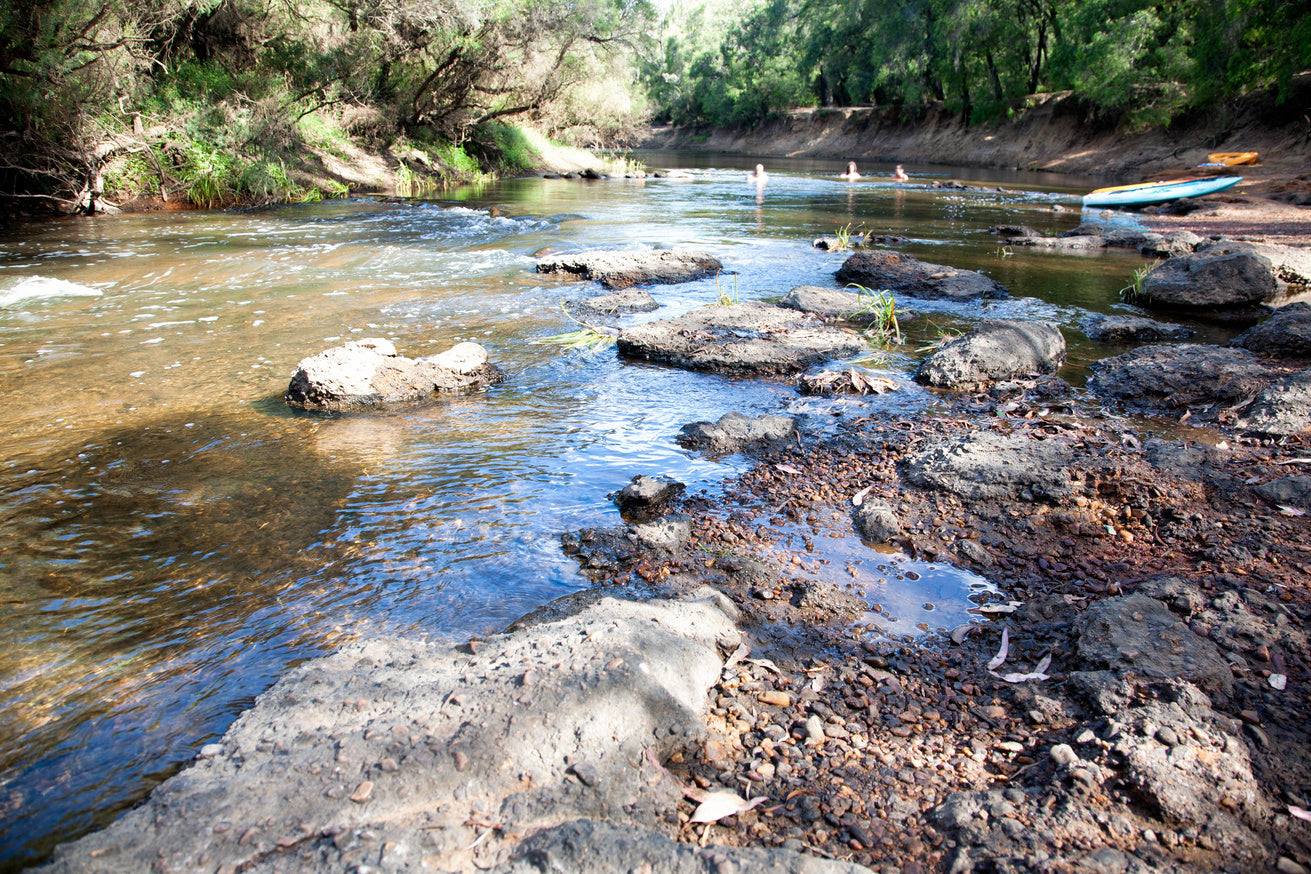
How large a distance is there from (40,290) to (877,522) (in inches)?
405

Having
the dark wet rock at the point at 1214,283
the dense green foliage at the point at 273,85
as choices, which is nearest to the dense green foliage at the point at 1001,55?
the dense green foliage at the point at 273,85

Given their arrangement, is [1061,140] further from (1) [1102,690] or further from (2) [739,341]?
(1) [1102,690]

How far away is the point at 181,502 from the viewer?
402 centimetres

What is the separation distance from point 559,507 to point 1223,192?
2198 cm

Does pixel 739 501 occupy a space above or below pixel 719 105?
below

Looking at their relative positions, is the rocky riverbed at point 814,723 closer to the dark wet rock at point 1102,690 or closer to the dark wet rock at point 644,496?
the dark wet rock at point 1102,690

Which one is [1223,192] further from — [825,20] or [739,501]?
[825,20]

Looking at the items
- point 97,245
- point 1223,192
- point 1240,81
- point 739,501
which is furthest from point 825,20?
point 739,501

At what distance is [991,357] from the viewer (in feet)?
Result: 19.7

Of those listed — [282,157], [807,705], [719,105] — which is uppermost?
[719,105]

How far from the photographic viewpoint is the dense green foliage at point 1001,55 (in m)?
24.0

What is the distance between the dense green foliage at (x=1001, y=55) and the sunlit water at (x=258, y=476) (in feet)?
67.5

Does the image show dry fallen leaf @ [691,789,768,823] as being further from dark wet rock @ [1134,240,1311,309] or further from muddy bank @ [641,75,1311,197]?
muddy bank @ [641,75,1311,197]

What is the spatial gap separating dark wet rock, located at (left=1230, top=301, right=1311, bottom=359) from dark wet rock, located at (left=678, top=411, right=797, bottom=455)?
4731 mm
